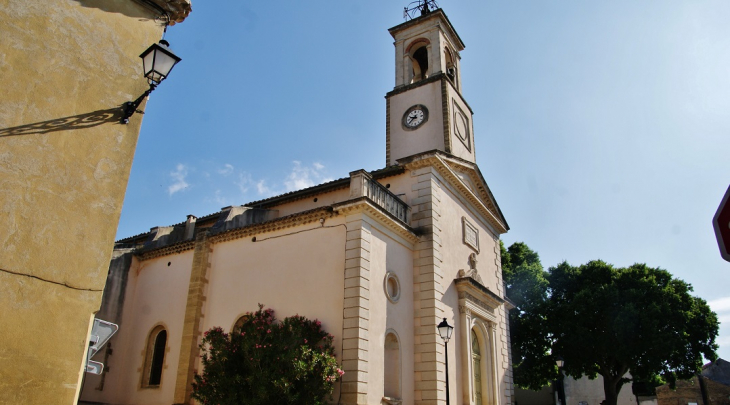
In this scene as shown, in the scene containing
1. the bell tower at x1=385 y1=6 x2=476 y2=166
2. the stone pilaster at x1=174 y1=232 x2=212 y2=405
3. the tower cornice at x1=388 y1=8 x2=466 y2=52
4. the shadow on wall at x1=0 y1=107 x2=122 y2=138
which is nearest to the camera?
the shadow on wall at x1=0 y1=107 x2=122 y2=138

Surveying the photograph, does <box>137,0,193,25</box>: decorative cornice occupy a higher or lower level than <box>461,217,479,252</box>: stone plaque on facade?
lower

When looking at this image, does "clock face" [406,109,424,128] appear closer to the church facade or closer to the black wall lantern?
the church facade

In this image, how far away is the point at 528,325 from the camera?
30719 millimetres

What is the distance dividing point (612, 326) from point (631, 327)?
881mm

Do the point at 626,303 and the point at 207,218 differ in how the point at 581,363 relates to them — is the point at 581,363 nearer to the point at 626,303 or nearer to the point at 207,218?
the point at 626,303

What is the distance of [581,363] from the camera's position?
28.7m

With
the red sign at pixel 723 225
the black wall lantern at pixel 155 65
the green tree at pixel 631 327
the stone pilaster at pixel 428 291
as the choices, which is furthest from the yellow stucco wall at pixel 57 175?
the green tree at pixel 631 327

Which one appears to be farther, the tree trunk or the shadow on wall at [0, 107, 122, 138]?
the tree trunk

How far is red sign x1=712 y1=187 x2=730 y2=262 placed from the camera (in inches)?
→ 107

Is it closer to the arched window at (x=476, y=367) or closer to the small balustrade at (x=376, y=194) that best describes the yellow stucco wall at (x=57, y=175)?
the small balustrade at (x=376, y=194)

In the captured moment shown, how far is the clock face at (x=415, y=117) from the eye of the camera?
22562mm

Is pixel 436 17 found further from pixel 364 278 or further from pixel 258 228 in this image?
pixel 364 278

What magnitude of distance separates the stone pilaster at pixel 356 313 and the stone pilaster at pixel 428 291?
9.32ft

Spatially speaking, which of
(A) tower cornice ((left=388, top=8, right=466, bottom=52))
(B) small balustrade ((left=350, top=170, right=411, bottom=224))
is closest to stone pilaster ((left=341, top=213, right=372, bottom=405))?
(B) small balustrade ((left=350, top=170, right=411, bottom=224))
